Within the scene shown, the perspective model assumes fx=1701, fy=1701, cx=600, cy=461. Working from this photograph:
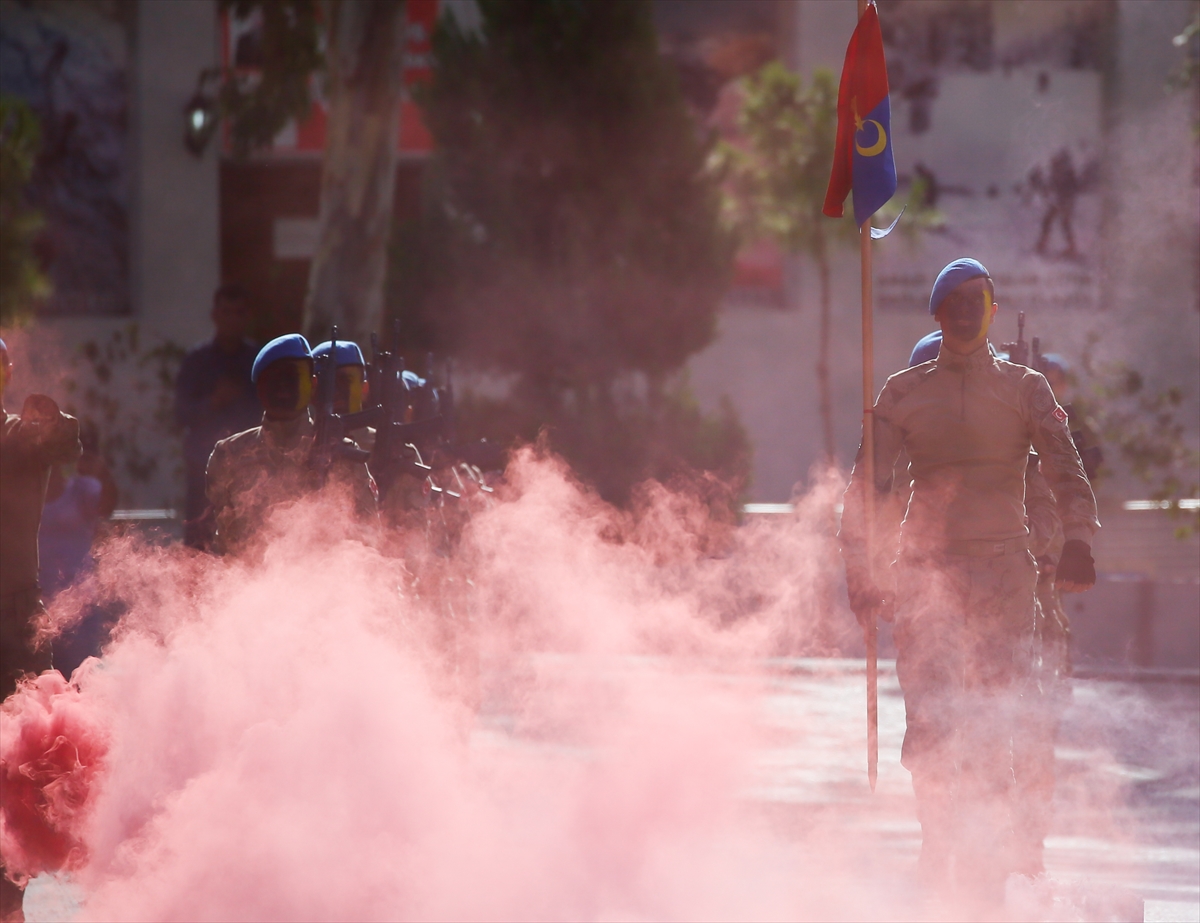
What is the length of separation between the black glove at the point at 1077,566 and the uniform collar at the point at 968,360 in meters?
0.62

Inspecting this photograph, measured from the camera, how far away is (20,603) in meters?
5.13

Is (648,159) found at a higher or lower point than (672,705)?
higher

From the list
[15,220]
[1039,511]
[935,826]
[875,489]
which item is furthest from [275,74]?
[935,826]

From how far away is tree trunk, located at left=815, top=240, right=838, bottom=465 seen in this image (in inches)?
928

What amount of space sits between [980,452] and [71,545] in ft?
14.2

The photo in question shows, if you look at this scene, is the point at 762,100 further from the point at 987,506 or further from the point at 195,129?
the point at 987,506

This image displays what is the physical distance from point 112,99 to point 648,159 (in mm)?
10682

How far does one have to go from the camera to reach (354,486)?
239 inches

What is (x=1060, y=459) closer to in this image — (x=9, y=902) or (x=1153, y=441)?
(x=9, y=902)

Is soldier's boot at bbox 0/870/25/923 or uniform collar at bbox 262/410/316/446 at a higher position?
uniform collar at bbox 262/410/316/446

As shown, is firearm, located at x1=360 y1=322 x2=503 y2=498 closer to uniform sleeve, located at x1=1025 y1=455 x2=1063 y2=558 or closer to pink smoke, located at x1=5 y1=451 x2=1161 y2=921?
pink smoke, located at x1=5 y1=451 x2=1161 y2=921

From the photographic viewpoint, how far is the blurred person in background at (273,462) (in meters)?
5.83

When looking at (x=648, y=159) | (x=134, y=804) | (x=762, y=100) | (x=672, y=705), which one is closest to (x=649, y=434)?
Answer: (x=648, y=159)

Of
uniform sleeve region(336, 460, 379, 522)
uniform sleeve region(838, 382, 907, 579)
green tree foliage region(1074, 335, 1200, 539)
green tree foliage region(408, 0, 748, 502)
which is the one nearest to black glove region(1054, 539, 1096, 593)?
uniform sleeve region(838, 382, 907, 579)
